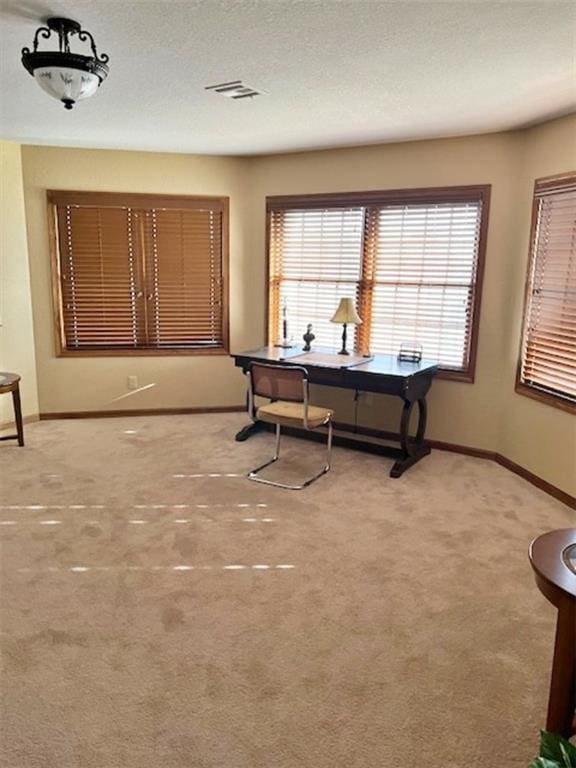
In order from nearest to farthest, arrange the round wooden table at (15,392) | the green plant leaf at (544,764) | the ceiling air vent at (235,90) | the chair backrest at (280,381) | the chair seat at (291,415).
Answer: the green plant leaf at (544,764) < the ceiling air vent at (235,90) < the chair backrest at (280,381) < the chair seat at (291,415) < the round wooden table at (15,392)

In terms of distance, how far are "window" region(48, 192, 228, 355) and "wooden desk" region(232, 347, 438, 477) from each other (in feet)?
3.35

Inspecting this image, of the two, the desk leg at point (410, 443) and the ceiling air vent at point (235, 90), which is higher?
the ceiling air vent at point (235, 90)

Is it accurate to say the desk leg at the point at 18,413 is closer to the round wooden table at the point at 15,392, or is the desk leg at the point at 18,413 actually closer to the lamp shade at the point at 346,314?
the round wooden table at the point at 15,392

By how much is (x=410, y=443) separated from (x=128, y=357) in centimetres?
270

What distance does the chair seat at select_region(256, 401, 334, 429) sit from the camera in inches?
145

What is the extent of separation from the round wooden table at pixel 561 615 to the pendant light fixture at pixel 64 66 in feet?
7.82

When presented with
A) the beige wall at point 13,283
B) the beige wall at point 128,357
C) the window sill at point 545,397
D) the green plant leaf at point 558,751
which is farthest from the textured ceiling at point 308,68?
the green plant leaf at point 558,751

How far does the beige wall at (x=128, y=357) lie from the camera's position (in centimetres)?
463

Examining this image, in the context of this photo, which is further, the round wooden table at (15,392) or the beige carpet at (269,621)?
the round wooden table at (15,392)

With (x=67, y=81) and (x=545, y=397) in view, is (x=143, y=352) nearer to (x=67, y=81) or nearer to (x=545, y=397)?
(x=67, y=81)

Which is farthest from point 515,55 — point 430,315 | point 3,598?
point 3,598

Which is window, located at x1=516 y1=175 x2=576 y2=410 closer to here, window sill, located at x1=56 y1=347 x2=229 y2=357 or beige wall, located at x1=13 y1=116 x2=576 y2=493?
beige wall, located at x1=13 y1=116 x2=576 y2=493

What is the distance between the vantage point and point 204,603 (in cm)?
231

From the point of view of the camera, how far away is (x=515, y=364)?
12.9 ft
